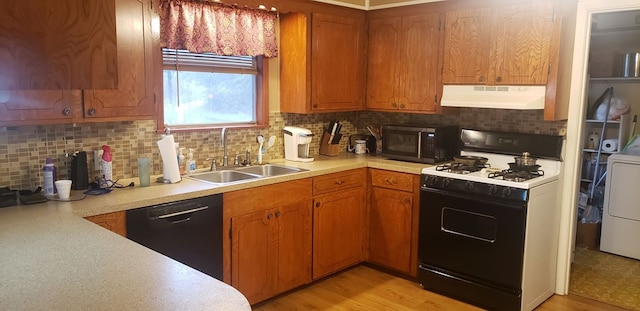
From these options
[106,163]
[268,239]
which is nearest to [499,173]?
[268,239]

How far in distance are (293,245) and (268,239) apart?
0.82 feet

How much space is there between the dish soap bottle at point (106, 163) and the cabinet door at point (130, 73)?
277 millimetres

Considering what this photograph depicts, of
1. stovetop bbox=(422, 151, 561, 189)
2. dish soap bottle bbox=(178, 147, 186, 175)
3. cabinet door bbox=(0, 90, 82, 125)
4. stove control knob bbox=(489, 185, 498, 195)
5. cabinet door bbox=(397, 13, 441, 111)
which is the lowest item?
stove control knob bbox=(489, 185, 498, 195)

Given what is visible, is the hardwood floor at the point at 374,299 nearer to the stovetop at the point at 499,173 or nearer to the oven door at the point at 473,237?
the oven door at the point at 473,237

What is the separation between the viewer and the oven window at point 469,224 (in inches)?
128

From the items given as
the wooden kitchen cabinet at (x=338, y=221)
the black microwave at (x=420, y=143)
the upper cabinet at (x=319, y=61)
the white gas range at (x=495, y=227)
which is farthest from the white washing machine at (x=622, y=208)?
the upper cabinet at (x=319, y=61)

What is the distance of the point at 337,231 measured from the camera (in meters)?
3.75

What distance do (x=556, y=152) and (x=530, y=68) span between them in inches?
25.1

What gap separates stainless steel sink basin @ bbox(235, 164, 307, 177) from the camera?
363 centimetres

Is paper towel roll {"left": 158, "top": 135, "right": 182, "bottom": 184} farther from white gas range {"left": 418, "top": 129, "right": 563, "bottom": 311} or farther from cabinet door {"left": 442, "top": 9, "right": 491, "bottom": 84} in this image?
cabinet door {"left": 442, "top": 9, "right": 491, "bottom": 84}

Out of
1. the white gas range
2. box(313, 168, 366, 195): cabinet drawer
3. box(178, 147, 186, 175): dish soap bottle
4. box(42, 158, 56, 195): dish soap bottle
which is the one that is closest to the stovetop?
the white gas range

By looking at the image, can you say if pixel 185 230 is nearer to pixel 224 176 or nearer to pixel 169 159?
pixel 169 159

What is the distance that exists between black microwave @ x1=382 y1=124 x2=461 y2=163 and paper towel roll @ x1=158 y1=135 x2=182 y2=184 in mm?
1743

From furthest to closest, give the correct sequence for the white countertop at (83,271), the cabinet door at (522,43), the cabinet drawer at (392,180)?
the cabinet drawer at (392,180) → the cabinet door at (522,43) → the white countertop at (83,271)
